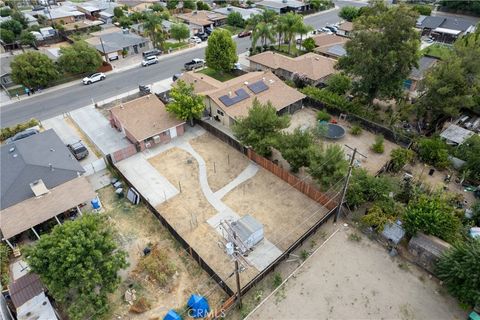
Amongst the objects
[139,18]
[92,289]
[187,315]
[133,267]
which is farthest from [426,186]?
[139,18]

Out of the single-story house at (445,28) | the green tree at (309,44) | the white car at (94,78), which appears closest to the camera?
the white car at (94,78)

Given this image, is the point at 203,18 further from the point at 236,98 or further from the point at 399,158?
the point at 399,158

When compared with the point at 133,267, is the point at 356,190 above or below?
above

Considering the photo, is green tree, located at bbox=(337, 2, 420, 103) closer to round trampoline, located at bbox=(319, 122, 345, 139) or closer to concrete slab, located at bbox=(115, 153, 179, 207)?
round trampoline, located at bbox=(319, 122, 345, 139)

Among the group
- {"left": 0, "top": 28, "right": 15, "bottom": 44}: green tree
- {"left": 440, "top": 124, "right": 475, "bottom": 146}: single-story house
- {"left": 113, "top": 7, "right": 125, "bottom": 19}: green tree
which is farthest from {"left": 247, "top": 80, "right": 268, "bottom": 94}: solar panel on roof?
{"left": 113, "top": 7, "right": 125, "bottom": 19}: green tree

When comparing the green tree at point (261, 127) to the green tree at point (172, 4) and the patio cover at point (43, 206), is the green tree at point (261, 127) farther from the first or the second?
the green tree at point (172, 4)

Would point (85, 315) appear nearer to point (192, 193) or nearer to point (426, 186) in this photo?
point (192, 193)

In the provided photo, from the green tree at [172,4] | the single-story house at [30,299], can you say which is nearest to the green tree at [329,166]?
the single-story house at [30,299]

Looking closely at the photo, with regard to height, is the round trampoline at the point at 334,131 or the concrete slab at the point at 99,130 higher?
the round trampoline at the point at 334,131
